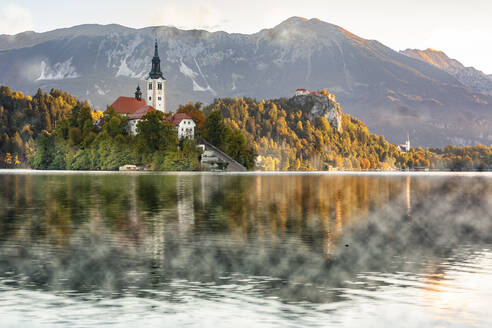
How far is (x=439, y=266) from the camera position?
20.4 metres

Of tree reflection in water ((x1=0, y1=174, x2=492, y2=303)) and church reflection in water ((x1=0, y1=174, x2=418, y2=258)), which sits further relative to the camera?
church reflection in water ((x1=0, y1=174, x2=418, y2=258))

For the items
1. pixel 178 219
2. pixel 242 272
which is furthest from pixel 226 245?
pixel 178 219

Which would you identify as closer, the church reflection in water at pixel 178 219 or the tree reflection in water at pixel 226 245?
the tree reflection in water at pixel 226 245

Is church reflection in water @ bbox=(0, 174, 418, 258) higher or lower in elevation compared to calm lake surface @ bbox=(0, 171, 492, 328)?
higher

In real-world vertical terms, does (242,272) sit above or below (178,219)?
below

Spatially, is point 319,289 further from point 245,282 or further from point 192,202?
point 192,202

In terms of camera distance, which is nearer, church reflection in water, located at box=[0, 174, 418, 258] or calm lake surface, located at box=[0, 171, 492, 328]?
calm lake surface, located at box=[0, 171, 492, 328]

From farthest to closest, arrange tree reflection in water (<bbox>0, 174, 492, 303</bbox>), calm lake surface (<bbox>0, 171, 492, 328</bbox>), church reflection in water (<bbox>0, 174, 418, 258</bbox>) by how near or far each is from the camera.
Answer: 1. church reflection in water (<bbox>0, 174, 418, 258</bbox>)
2. tree reflection in water (<bbox>0, 174, 492, 303</bbox>)
3. calm lake surface (<bbox>0, 171, 492, 328</bbox>)

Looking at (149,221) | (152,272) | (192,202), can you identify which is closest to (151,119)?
(192,202)

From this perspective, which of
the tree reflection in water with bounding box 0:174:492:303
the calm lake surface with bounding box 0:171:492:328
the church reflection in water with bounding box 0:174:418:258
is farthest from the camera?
the church reflection in water with bounding box 0:174:418:258

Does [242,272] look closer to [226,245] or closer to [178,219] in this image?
[226,245]

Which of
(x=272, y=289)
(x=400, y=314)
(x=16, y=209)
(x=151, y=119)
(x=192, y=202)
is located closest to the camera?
(x=400, y=314)

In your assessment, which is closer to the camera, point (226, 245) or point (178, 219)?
point (226, 245)

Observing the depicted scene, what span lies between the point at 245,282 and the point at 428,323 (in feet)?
18.7
